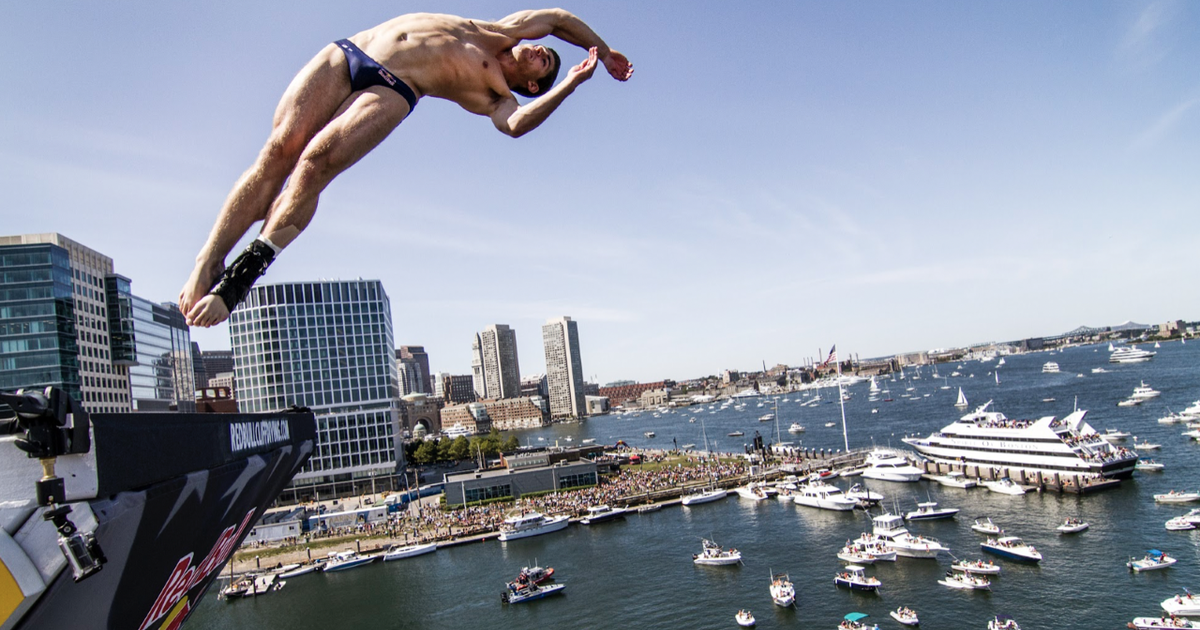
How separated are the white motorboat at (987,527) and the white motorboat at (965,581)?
23.3ft

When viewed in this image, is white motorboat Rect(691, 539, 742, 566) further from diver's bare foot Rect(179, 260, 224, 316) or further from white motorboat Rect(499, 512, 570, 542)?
diver's bare foot Rect(179, 260, 224, 316)

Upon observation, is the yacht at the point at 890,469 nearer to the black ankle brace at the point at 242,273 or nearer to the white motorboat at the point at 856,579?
the white motorboat at the point at 856,579

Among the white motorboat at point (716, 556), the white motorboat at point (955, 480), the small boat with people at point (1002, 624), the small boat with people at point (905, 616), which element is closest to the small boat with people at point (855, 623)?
the small boat with people at point (905, 616)

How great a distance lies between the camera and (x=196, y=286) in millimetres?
3008

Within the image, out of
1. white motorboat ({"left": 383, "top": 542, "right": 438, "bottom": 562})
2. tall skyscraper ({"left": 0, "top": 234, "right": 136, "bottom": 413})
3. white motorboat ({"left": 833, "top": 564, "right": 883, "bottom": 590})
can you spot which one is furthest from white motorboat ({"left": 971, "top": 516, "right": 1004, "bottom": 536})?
tall skyscraper ({"left": 0, "top": 234, "right": 136, "bottom": 413})

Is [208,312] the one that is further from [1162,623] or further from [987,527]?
[987,527]

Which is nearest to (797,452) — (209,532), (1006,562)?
(1006,562)

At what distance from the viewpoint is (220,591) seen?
1577 inches

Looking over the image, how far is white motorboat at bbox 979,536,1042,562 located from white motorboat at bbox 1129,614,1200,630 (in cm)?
697

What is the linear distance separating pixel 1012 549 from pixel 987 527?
453cm

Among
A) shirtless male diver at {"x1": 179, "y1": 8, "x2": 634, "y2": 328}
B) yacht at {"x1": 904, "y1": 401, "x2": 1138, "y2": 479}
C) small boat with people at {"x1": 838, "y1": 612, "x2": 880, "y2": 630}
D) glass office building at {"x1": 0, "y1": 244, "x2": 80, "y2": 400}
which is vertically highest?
glass office building at {"x1": 0, "y1": 244, "x2": 80, "y2": 400}

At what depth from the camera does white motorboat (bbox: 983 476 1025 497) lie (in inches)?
1715

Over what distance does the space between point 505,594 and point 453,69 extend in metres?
34.2

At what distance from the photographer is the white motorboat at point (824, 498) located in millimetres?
44656
